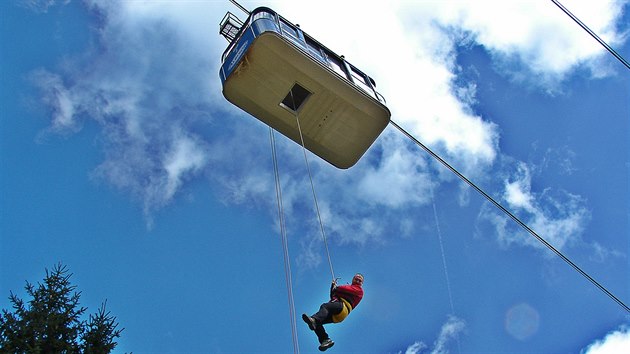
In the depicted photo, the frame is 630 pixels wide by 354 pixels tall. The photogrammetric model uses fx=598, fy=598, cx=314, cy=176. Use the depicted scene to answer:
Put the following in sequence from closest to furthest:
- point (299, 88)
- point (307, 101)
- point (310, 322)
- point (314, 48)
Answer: point (310, 322) < point (299, 88) < point (307, 101) < point (314, 48)

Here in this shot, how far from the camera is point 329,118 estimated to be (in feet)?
31.4

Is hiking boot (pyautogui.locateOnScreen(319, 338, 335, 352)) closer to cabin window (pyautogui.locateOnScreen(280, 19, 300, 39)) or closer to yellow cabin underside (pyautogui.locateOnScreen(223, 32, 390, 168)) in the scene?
yellow cabin underside (pyautogui.locateOnScreen(223, 32, 390, 168))

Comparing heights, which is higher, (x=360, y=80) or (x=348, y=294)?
(x=360, y=80)

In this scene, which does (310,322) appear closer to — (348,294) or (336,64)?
(348,294)

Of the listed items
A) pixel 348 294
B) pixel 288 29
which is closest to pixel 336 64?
pixel 288 29

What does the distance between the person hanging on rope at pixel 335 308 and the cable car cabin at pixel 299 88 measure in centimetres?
307

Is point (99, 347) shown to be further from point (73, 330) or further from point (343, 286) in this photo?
point (343, 286)

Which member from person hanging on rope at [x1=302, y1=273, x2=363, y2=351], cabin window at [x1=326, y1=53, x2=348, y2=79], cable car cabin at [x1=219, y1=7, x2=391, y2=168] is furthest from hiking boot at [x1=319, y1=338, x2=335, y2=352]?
cabin window at [x1=326, y1=53, x2=348, y2=79]

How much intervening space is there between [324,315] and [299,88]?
3.80 meters

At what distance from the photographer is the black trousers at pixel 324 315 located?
6.79m

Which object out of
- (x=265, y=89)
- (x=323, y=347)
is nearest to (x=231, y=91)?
(x=265, y=89)

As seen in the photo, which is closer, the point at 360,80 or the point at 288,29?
the point at 288,29

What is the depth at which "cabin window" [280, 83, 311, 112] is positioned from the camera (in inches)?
363

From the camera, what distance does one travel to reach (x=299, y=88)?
9211 millimetres
